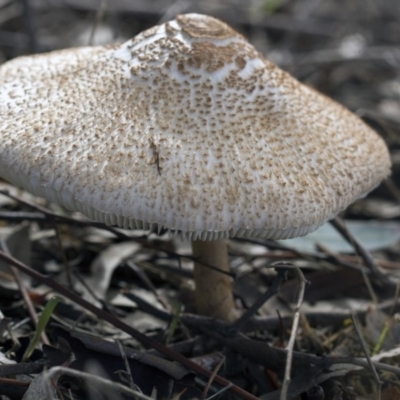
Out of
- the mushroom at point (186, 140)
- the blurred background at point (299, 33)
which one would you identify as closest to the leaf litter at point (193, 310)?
the blurred background at point (299, 33)

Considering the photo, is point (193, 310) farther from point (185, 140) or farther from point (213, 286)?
point (185, 140)

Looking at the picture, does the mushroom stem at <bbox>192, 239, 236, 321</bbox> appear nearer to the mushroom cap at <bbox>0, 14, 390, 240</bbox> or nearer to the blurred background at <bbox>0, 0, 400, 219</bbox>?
the mushroom cap at <bbox>0, 14, 390, 240</bbox>

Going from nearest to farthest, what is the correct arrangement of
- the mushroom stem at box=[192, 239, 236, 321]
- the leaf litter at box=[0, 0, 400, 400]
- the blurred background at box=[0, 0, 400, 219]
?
the leaf litter at box=[0, 0, 400, 400]
the mushroom stem at box=[192, 239, 236, 321]
the blurred background at box=[0, 0, 400, 219]

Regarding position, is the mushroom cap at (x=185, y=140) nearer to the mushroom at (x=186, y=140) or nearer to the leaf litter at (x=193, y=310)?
the mushroom at (x=186, y=140)

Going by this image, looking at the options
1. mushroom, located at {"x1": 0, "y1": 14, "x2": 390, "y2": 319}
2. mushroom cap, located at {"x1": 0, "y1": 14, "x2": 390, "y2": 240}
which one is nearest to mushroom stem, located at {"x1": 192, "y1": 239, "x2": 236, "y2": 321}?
mushroom, located at {"x1": 0, "y1": 14, "x2": 390, "y2": 319}

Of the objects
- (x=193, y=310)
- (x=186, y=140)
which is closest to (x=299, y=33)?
(x=193, y=310)
